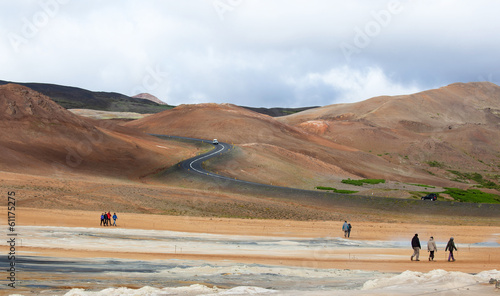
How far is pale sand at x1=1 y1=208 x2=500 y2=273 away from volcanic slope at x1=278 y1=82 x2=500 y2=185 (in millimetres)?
75983

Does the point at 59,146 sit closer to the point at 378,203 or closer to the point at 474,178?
the point at 378,203

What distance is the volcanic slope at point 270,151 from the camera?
78688 mm

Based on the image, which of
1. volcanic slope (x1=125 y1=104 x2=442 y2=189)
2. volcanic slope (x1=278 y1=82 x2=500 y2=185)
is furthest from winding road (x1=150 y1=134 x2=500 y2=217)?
volcanic slope (x1=278 y1=82 x2=500 y2=185)

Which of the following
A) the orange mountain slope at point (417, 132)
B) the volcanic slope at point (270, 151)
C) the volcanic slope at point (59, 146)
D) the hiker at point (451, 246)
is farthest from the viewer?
the orange mountain slope at point (417, 132)

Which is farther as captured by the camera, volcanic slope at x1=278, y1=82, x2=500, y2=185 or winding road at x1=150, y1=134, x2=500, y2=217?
volcanic slope at x1=278, y1=82, x2=500, y2=185

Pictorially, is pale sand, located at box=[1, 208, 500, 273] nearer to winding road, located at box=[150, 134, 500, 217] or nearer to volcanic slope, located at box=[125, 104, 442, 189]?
winding road, located at box=[150, 134, 500, 217]

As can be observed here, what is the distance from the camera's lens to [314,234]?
3562 centimetres

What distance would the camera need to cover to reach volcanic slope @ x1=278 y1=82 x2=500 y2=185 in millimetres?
128625

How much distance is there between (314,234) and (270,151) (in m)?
58.8

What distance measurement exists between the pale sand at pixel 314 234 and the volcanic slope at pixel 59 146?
29246mm

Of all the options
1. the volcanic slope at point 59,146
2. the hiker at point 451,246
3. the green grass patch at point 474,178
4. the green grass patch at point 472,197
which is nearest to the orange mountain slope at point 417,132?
the green grass patch at point 474,178

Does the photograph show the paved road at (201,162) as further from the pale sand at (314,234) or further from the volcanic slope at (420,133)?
the volcanic slope at (420,133)

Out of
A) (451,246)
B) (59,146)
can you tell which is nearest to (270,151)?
(59,146)

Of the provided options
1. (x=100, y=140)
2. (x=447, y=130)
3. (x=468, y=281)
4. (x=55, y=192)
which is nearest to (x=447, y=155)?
(x=447, y=130)
